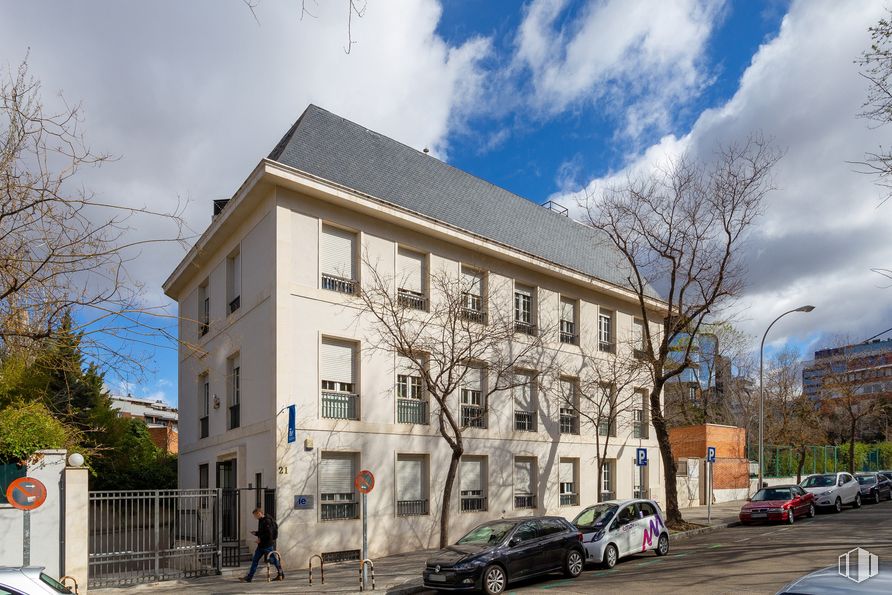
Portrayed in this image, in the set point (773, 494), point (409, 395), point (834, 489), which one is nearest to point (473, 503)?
point (409, 395)

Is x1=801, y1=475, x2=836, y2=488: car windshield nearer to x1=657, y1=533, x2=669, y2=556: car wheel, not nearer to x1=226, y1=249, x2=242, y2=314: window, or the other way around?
x1=657, y1=533, x2=669, y2=556: car wheel

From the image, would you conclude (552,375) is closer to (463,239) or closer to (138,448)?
(463,239)

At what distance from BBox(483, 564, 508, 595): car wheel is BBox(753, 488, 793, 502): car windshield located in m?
15.7

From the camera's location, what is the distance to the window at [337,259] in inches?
844

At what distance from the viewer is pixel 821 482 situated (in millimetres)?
31547

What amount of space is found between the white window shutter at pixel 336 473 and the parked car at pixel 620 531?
20.5 feet

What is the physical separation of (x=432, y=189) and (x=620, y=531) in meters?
13.0

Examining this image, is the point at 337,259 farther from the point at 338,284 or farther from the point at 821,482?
the point at 821,482

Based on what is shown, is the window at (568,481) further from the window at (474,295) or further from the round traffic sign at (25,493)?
the round traffic sign at (25,493)

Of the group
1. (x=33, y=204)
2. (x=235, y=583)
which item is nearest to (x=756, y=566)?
(x=235, y=583)

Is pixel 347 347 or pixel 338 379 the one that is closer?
pixel 338 379

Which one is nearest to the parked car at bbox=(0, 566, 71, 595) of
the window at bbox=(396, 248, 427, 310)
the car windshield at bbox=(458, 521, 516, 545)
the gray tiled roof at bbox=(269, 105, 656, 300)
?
the car windshield at bbox=(458, 521, 516, 545)

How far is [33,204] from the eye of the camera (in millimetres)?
9125

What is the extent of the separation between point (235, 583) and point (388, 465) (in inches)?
237
